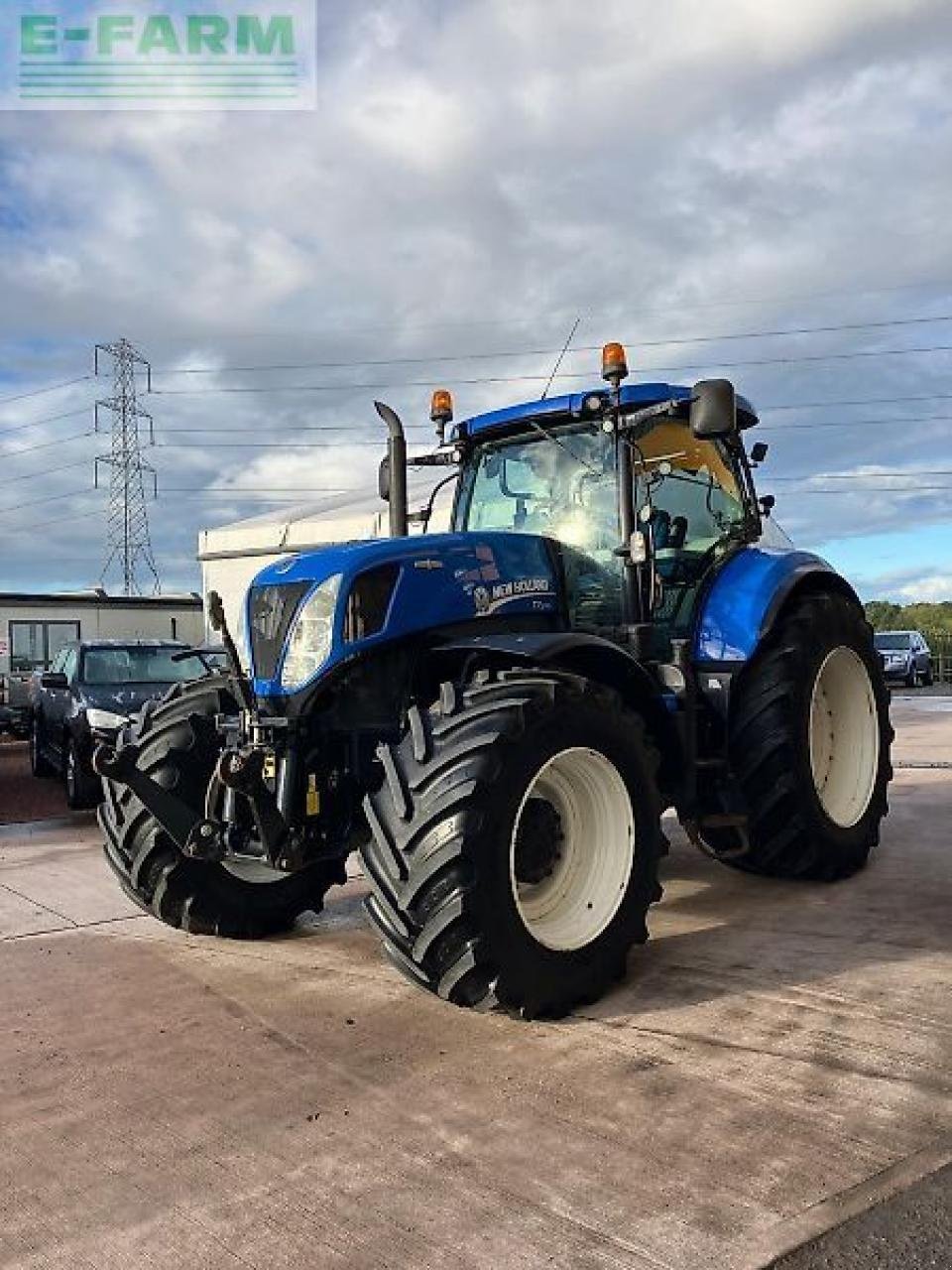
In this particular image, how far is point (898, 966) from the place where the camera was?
15.4 ft

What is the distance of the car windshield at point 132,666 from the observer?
1134 cm

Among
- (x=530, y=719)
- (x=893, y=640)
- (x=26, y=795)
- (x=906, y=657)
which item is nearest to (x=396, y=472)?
(x=530, y=719)

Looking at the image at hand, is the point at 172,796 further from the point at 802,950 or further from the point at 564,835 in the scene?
the point at 802,950

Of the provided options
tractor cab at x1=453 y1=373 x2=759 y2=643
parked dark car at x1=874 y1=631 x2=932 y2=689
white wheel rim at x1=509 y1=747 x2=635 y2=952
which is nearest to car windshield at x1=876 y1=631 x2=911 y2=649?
parked dark car at x1=874 y1=631 x2=932 y2=689

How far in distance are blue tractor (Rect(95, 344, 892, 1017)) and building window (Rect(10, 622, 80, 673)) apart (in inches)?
703

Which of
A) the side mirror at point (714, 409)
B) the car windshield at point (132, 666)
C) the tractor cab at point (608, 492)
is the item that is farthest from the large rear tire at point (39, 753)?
the side mirror at point (714, 409)

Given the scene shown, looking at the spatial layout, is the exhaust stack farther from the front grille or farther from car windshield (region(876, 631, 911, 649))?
car windshield (region(876, 631, 911, 649))

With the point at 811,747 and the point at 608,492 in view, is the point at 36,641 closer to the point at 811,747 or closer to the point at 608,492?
the point at 608,492

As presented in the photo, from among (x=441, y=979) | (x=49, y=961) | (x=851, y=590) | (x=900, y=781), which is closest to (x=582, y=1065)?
(x=441, y=979)

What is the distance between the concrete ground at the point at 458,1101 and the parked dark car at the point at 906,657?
25.1 meters

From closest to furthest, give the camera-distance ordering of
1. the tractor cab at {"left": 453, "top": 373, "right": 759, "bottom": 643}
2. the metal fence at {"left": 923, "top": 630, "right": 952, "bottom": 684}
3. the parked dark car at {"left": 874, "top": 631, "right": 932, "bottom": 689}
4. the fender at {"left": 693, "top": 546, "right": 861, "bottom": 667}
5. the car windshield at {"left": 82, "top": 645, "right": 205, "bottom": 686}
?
the tractor cab at {"left": 453, "top": 373, "right": 759, "bottom": 643} < the fender at {"left": 693, "top": 546, "right": 861, "bottom": 667} < the car windshield at {"left": 82, "top": 645, "right": 205, "bottom": 686} < the parked dark car at {"left": 874, "top": 631, "right": 932, "bottom": 689} < the metal fence at {"left": 923, "top": 630, "right": 952, "bottom": 684}

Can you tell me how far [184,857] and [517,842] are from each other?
164cm

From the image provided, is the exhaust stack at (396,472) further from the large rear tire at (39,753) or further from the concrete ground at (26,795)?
the large rear tire at (39,753)

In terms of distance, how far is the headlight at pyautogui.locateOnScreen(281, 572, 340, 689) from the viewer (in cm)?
458
